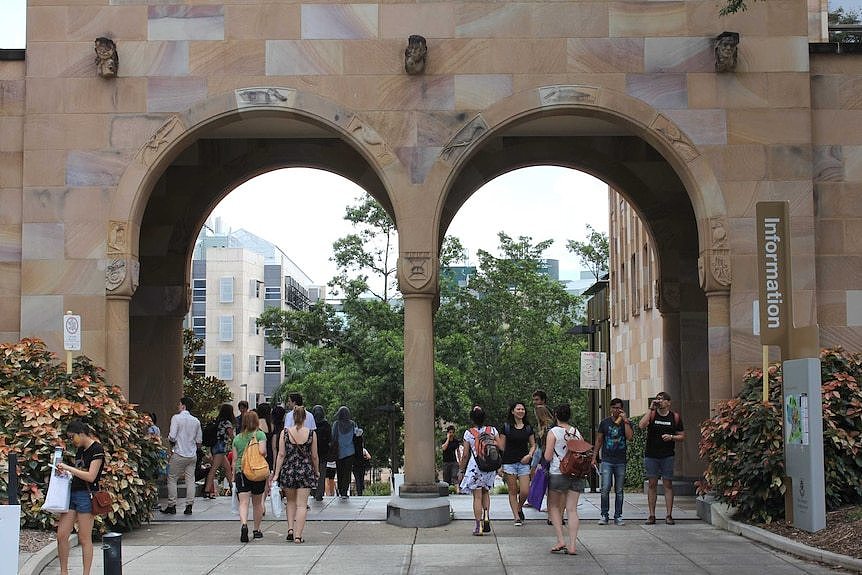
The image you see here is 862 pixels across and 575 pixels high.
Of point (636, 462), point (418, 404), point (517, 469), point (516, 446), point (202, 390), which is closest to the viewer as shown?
point (516, 446)

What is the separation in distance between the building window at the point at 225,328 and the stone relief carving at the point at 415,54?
64.9 meters

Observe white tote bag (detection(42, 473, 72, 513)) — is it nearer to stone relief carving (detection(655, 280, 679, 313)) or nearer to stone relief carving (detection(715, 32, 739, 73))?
stone relief carving (detection(715, 32, 739, 73))

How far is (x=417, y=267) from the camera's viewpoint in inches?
715

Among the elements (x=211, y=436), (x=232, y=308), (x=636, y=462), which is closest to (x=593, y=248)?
→ (x=232, y=308)

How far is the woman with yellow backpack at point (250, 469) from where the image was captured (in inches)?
616

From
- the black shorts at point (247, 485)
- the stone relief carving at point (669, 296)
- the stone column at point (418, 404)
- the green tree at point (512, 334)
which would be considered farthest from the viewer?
the green tree at point (512, 334)

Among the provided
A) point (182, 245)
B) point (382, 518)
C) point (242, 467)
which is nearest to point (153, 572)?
point (242, 467)

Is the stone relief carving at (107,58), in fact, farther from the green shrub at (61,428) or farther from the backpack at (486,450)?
the backpack at (486,450)

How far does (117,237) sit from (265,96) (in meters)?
3.03

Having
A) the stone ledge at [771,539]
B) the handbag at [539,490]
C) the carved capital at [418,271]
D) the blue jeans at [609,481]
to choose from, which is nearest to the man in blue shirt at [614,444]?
the blue jeans at [609,481]

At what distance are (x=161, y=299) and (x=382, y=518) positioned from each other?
287 inches

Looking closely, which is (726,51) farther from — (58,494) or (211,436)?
(58,494)

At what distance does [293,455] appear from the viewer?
15688 millimetres

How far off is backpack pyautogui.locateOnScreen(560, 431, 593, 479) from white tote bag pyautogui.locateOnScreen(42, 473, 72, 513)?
5684mm
